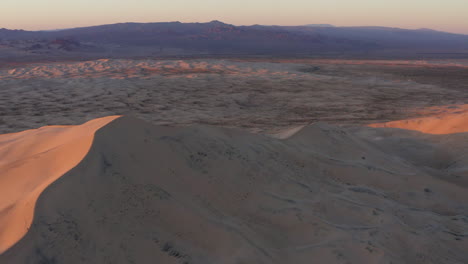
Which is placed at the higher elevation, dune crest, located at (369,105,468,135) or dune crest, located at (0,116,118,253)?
dune crest, located at (0,116,118,253)

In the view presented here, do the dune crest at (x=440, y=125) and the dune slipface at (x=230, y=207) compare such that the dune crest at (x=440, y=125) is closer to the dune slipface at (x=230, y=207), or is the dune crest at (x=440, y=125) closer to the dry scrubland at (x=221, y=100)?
the dry scrubland at (x=221, y=100)

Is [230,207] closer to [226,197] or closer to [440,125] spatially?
[226,197]

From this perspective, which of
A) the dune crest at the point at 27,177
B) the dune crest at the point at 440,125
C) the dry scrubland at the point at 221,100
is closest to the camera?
the dune crest at the point at 27,177

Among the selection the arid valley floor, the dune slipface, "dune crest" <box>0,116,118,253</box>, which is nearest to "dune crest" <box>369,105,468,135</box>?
the arid valley floor

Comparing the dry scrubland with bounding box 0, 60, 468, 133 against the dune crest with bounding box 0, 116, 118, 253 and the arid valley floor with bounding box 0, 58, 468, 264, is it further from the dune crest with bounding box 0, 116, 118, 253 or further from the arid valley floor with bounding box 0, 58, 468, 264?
the dune crest with bounding box 0, 116, 118, 253

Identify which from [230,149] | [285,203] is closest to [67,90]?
[230,149]

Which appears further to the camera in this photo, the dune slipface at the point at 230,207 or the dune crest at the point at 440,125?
the dune crest at the point at 440,125

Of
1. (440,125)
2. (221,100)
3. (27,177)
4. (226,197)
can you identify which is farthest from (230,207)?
(221,100)

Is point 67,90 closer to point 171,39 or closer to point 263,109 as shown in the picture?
point 263,109

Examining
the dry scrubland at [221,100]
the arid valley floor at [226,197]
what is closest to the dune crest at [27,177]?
the arid valley floor at [226,197]

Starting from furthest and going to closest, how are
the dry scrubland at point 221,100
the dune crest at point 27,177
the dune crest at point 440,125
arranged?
1. the dry scrubland at point 221,100
2. the dune crest at point 440,125
3. the dune crest at point 27,177
